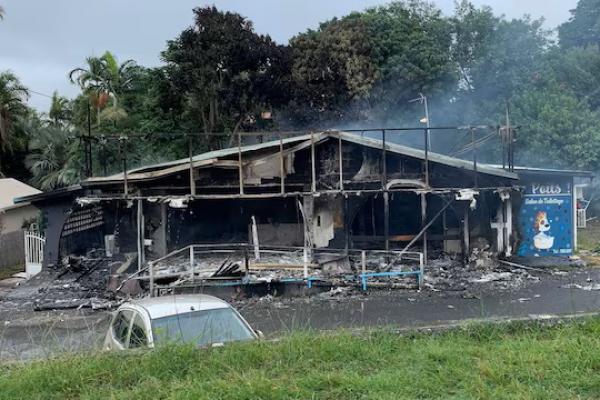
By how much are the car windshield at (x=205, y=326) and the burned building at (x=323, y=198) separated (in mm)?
8712

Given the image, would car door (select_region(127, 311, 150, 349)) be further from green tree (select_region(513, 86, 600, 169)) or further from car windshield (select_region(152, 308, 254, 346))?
green tree (select_region(513, 86, 600, 169))

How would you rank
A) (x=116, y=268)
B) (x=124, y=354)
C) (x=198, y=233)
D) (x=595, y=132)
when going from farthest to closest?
(x=595, y=132)
(x=198, y=233)
(x=116, y=268)
(x=124, y=354)

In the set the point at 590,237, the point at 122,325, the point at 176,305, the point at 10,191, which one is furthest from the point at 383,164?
the point at 10,191

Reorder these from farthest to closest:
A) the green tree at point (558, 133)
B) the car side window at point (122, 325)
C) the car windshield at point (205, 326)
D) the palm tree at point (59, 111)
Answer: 1. the palm tree at point (59, 111)
2. the green tree at point (558, 133)
3. the car side window at point (122, 325)
4. the car windshield at point (205, 326)

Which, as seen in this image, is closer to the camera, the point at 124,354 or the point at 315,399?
the point at 315,399

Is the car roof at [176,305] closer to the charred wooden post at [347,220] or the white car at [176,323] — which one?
the white car at [176,323]

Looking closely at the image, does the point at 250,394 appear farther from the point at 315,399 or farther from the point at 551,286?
the point at 551,286

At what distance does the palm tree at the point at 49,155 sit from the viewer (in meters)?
30.3

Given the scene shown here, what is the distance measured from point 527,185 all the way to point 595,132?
1234cm

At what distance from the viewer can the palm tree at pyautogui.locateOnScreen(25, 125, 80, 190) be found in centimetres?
3026

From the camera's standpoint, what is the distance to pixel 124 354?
15.4 feet

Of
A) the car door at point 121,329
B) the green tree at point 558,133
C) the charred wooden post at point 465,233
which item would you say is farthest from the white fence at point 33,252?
the green tree at point 558,133

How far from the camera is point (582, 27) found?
128 ft

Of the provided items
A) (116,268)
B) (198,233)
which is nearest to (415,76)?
(198,233)
